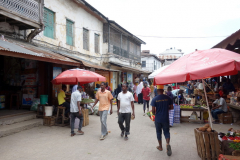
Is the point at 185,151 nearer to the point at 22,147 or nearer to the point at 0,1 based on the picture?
the point at 22,147

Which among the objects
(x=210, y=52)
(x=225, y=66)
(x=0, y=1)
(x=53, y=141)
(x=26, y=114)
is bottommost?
(x=53, y=141)

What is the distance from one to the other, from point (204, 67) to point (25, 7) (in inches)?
308

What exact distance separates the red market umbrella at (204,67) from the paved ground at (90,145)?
2102 mm

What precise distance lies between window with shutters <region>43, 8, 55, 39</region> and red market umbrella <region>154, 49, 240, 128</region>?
872 centimetres

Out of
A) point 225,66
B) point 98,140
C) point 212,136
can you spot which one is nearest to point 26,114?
point 98,140

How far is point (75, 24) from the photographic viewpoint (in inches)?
517

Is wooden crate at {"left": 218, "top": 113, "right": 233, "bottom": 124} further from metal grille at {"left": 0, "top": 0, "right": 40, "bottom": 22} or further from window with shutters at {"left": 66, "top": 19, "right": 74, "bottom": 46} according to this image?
window with shutters at {"left": 66, "top": 19, "right": 74, "bottom": 46}

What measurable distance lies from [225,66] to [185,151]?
104 inches

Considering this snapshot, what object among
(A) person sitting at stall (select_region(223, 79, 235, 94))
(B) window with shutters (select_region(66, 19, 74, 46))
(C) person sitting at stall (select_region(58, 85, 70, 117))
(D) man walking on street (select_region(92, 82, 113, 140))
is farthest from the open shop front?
(A) person sitting at stall (select_region(223, 79, 235, 94))

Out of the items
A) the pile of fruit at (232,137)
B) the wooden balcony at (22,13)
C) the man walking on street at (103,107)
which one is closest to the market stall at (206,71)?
the pile of fruit at (232,137)

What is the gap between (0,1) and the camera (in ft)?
22.4

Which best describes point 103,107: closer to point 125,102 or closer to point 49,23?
point 125,102

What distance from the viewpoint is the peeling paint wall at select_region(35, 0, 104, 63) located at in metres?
11.1

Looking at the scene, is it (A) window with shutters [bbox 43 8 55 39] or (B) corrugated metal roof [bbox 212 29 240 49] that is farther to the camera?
(A) window with shutters [bbox 43 8 55 39]
